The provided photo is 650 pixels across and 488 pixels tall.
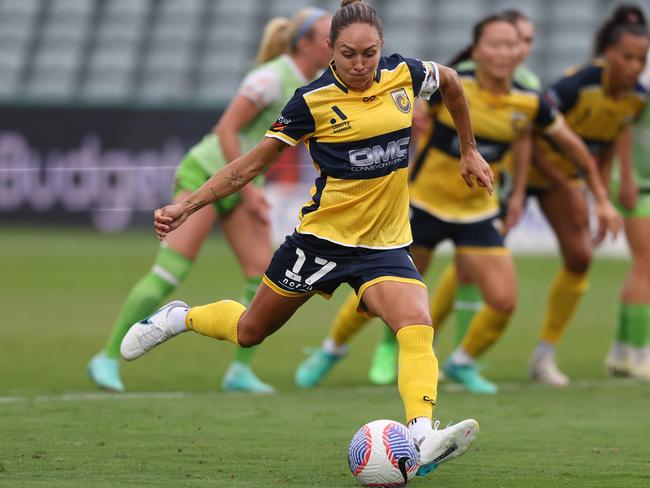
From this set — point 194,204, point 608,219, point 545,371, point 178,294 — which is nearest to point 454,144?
point 608,219

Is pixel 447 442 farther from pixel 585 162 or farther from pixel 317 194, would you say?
pixel 585 162

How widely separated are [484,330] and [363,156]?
2937mm

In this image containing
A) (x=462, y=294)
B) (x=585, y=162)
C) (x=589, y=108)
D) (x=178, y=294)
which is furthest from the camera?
(x=178, y=294)

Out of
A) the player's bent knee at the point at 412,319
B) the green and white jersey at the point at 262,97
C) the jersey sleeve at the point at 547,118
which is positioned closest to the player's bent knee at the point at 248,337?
the player's bent knee at the point at 412,319

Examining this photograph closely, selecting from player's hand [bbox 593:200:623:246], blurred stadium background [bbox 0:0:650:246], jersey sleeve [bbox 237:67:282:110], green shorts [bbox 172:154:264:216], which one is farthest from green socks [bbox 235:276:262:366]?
blurred stadium background [bbox 0:0:650:246]

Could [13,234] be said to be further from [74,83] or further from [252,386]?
[252,386]

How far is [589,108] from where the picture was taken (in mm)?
8672

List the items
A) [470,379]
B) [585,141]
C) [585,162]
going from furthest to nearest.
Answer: [585,141] < [470,379] < [585,162]

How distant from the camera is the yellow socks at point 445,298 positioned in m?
8.70

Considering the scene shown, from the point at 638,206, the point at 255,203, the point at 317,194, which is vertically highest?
the point at 317,194

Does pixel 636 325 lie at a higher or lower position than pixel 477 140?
lower

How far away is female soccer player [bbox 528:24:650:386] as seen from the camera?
842cm

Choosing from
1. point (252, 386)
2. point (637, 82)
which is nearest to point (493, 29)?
point (637, 82)

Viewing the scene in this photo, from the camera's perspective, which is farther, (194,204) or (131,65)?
(131,65)
